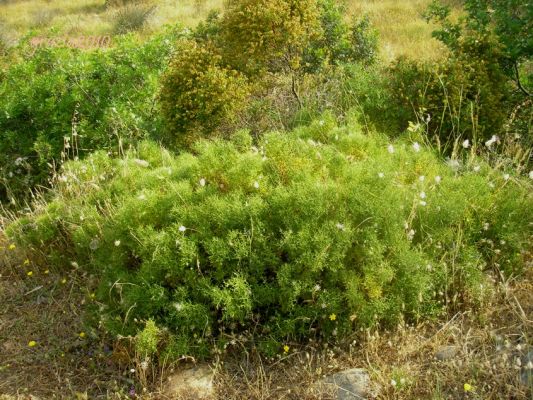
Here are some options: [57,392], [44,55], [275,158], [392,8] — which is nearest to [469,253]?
[275,158]

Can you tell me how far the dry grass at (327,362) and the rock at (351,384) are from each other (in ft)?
0.19

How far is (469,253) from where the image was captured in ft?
12.0

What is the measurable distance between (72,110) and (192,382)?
4529 mm

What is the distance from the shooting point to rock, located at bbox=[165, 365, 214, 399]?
333cm

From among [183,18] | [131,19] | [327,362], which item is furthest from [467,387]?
[131,19]

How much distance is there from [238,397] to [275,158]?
166cm

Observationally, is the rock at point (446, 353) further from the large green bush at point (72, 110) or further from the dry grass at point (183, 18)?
the dry grass at point (183, 18)

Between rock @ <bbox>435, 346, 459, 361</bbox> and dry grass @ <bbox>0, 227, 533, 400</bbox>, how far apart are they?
0.08ft

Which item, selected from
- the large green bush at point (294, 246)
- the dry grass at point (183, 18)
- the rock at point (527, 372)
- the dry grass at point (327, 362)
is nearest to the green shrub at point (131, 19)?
the dry grass at point (183, 18)

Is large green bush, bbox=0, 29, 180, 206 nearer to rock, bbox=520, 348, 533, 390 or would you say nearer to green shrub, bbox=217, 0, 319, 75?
green shrub, bbox=217, 0, 319, 75

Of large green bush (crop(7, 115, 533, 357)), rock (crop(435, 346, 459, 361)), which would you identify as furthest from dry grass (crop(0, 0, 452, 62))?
rock (crop(435, 346, 459, 361))

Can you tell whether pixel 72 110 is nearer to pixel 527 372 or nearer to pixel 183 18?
pixel 527 372

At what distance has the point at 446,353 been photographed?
328 centimetres

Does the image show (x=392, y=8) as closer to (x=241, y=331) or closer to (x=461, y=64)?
(x=461, y=64)
